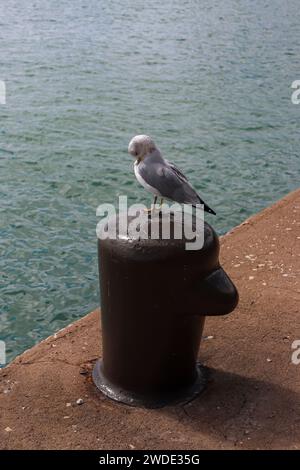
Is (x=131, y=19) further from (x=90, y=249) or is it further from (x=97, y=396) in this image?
(x=97, y=396)

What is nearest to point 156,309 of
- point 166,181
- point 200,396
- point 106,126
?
point 200,396

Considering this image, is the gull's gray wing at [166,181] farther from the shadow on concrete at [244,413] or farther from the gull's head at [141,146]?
the shadow on concrete at [244,413]

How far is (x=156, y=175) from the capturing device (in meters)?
5.87

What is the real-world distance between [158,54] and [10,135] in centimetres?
792

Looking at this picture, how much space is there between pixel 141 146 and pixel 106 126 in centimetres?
1018

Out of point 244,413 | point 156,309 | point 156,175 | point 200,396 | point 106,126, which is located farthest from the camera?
point 106,126

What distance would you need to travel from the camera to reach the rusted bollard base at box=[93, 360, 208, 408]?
19.3 feet

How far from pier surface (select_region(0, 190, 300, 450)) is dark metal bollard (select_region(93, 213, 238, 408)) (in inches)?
8.3

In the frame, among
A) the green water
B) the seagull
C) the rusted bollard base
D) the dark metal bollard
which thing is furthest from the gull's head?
the green water

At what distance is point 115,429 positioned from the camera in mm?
5570

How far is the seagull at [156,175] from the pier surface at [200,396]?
1552 millimetres

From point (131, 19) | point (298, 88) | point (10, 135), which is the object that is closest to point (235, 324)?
point (10, 135)

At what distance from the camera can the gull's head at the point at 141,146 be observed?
5.88m

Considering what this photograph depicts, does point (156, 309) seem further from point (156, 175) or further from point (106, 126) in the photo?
point (106, 126)
